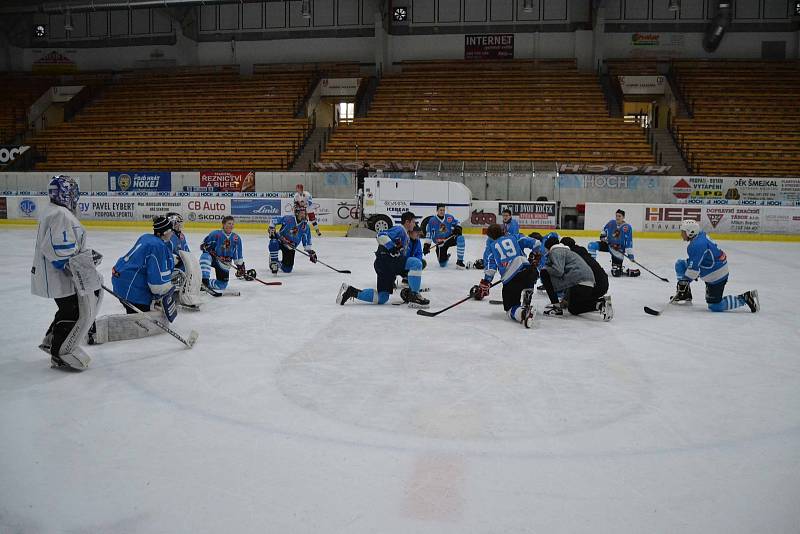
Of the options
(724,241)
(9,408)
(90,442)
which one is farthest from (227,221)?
(724,241)

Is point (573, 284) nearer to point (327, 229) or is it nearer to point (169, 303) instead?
point (169, 303)

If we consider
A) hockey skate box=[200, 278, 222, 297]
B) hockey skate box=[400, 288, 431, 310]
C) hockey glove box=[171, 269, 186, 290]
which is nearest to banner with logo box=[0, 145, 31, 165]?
hockey skate box=[200, 278, 222, 297]

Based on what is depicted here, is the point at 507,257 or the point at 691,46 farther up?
the point at 691,46

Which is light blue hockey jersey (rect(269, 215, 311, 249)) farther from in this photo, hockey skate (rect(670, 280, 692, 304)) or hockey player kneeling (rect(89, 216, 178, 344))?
hockey skate (rect(670, 280, 692, 304))

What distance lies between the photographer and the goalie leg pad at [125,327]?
6086 mm

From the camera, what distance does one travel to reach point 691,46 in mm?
30141

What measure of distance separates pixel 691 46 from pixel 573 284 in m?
26.9

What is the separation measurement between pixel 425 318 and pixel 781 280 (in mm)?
6993

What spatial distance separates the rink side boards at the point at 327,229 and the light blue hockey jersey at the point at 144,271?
530 inches

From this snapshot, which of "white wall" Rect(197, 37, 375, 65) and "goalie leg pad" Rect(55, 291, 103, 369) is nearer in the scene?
"goalie leg pad" Rect(55, 291, 103, 369)

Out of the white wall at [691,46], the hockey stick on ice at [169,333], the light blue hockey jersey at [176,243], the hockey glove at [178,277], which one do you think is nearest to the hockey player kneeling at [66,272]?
the hockey stick on ice at [169,333]

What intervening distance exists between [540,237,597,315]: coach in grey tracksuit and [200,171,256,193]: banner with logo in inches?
657

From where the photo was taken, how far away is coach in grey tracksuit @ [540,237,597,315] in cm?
779

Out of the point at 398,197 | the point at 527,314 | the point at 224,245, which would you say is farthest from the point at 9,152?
the point at 527,314
